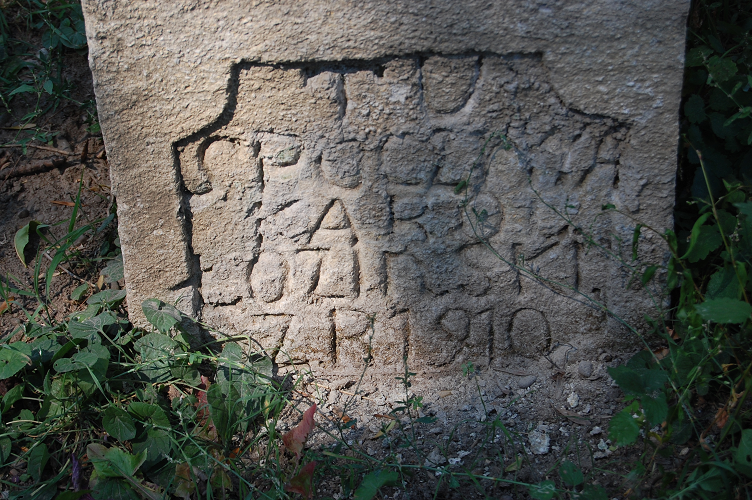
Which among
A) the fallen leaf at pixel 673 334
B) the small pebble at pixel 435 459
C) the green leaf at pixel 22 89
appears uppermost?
the green leaf at pixel 22 89

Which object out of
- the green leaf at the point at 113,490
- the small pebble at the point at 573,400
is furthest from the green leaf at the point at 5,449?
the small pebble at the point at 573,400

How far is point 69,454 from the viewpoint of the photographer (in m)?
1.70

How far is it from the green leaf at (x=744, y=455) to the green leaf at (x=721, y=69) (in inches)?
42.5

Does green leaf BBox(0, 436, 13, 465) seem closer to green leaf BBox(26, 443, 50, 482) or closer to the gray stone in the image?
green leaf BBox(26, 443, 50, 482)

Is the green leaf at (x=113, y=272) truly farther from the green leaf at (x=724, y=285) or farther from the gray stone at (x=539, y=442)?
the green leaf at (x=724, y=285)

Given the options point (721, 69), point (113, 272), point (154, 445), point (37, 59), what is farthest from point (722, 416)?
point (37, 59)

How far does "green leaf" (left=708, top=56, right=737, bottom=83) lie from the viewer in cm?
181

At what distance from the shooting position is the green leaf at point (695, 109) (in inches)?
75.1

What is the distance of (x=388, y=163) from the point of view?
68.1 inches

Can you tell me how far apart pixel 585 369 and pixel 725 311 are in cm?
63

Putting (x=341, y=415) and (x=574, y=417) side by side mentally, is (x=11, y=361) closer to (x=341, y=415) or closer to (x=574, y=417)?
(x=341, y=415)

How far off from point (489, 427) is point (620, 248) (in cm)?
66

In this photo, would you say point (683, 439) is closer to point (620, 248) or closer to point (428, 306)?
point (620, 248)

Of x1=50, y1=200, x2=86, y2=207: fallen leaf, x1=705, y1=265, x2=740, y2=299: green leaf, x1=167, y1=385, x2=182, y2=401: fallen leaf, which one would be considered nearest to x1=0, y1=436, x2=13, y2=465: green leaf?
x1=167, y1=385, x2=182, y2=401: fallen leaf
